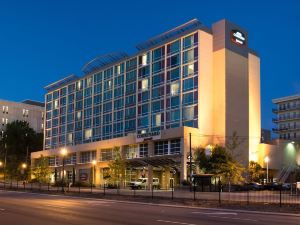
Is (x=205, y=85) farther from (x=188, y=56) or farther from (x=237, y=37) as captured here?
(x=237, y=37)

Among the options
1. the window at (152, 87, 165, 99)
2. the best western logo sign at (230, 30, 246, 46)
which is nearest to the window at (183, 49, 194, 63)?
the window at (152, 87, 165, 99)

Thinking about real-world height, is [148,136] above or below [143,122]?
below

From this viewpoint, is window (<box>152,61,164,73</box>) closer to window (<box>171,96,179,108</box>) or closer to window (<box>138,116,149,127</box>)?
window (<box>171,96,179,108</box>)

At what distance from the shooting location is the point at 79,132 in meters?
114

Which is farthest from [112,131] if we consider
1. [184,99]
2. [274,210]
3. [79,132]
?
[274,210]

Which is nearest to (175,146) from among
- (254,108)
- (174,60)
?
(174,60)

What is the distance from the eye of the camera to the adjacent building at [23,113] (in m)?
166

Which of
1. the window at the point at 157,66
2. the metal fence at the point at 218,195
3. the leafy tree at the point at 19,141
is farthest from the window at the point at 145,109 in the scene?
the leafy tree at the point at 19,141

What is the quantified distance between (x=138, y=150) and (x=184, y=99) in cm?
1275

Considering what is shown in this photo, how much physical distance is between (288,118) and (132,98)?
60.0 metres

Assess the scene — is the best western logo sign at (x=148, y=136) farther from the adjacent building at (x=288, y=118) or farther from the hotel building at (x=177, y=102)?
the adjacent building at (x=288, y=118)

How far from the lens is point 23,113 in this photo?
173125mm

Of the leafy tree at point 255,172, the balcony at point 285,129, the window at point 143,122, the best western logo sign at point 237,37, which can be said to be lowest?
the leafy tree at point 255,172

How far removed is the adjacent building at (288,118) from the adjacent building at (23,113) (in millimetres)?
87191
